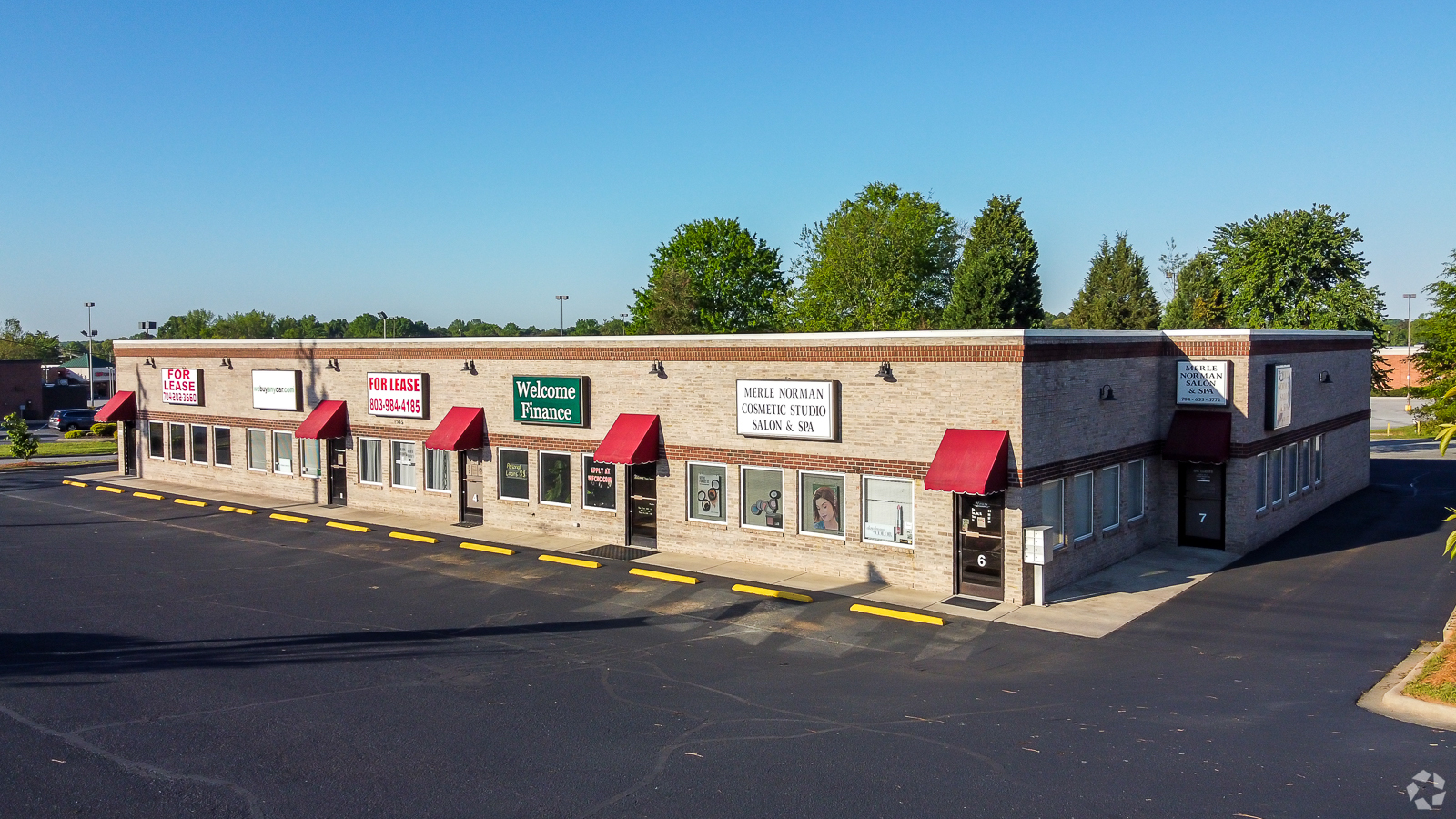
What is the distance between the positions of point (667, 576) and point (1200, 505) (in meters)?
13.6

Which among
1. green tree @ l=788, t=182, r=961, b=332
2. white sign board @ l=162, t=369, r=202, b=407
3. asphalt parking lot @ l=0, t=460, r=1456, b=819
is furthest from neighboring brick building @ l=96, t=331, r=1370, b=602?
green tree @ l=788, t=182, r=961, b=332

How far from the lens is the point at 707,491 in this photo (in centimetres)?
2359

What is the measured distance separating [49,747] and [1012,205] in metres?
63.2

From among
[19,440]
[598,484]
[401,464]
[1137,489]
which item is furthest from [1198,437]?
[19,440]

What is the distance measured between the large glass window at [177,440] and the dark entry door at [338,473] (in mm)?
9658

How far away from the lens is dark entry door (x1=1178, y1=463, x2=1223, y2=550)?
955 inches

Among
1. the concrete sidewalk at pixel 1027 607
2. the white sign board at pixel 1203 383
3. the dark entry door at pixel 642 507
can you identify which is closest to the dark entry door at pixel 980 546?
the concrete sidewalk at pixel 1027 607

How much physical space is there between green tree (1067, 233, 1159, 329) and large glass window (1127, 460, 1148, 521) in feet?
173

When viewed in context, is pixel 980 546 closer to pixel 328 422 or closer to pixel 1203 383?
pixel 1203 383

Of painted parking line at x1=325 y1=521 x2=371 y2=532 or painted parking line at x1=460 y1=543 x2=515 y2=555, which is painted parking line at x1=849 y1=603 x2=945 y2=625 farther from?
painted parking line at x1=325 y1=521 x2=371 y2=532

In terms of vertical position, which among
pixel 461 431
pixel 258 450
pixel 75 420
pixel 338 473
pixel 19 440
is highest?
pixel 461 431

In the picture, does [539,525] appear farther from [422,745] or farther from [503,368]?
[422,745]

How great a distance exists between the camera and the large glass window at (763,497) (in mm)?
22359

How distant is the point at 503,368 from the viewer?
27.4m
